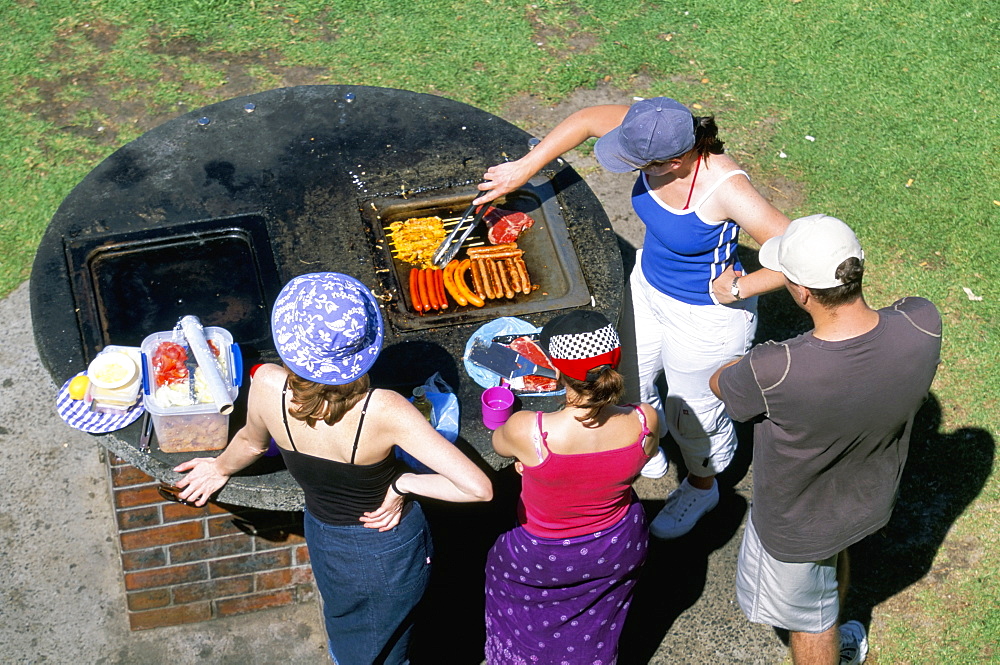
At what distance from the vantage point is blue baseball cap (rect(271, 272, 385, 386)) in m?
3.02

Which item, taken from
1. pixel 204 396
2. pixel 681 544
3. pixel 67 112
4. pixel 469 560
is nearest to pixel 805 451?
pixel 681 544

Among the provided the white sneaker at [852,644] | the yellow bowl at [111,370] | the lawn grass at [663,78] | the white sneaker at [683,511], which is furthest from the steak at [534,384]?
the lawn grass at [663,78]

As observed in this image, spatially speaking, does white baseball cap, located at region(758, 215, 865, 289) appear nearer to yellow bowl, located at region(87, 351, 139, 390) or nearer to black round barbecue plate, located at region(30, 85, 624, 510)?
black round barbecue plate, located at region(30, 85, 624, 510)

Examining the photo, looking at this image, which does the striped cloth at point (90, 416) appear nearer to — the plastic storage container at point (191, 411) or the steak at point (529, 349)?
the plastic storage container at point (191, 411)

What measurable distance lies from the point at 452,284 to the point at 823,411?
2013 mm

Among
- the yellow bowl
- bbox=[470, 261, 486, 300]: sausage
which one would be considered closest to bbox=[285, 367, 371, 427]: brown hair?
the yellow bowl

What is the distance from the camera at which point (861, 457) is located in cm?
349

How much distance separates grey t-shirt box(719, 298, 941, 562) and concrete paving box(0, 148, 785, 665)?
1.06 metres

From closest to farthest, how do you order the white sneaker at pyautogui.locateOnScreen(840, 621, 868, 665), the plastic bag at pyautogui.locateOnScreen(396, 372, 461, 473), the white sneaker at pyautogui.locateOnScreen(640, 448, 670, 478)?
1. the plastic bag at pyautogui.locateOnScreen(396, 372, 461, 473)
2. the white sneaker at pyautogui.locateOnScreen(840, 621, 868, 665)
3. the white sneaker at pyautogui.locateOnScreen(640, 448, 670, 478)

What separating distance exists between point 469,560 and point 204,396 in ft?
5.63

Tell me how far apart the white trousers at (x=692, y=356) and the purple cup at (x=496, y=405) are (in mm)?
869

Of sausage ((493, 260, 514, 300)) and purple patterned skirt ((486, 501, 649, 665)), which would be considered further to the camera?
sausage ((493, 260, 514, 300))

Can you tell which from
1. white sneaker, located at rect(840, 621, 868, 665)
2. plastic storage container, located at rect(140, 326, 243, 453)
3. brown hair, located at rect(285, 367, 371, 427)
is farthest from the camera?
white sneaker, located at rect(840, 621, 868, 665)

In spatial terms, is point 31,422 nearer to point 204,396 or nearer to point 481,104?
point 204,396
